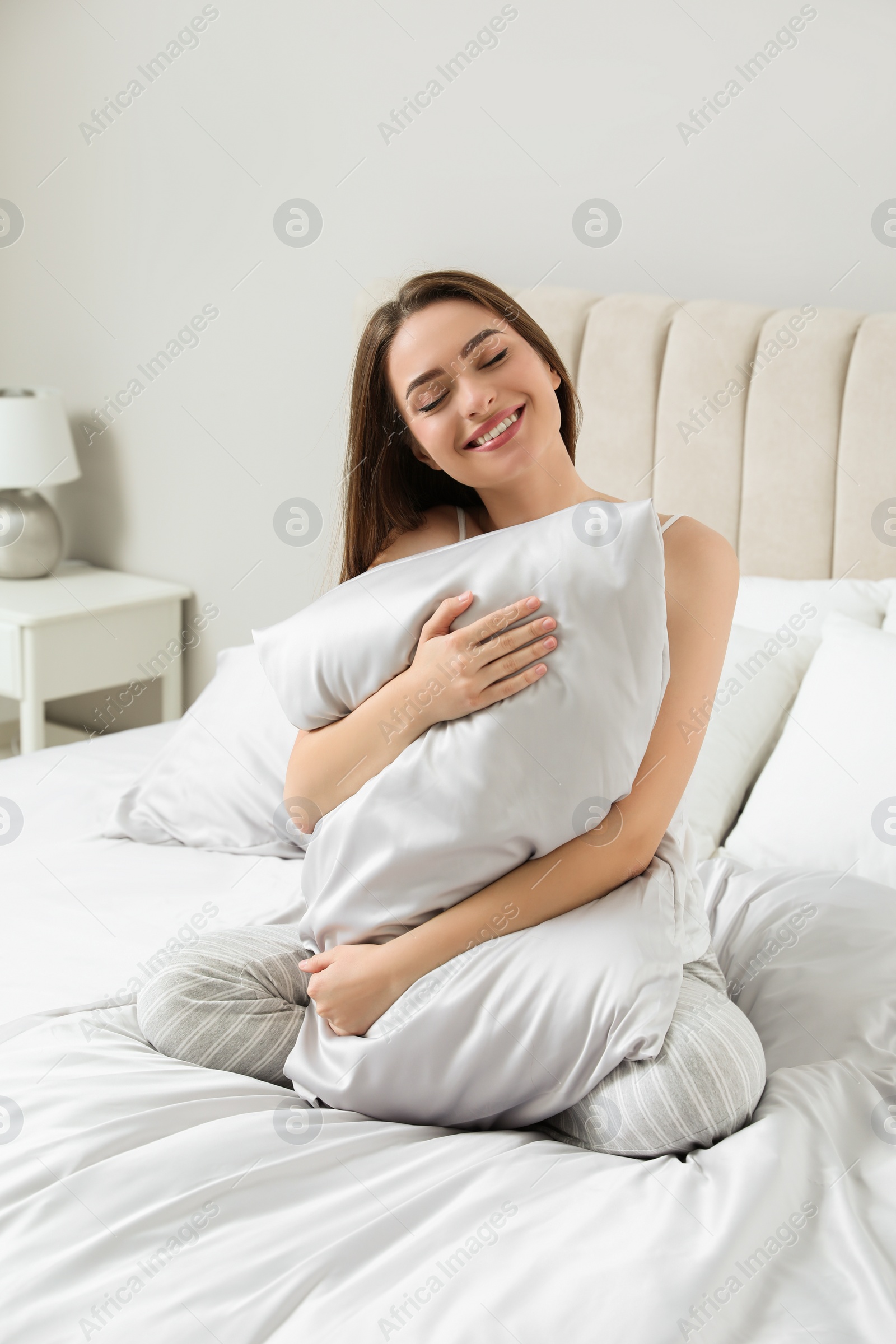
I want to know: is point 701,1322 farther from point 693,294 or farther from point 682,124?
point 682,124

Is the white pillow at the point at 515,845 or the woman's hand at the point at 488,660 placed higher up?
the woman's hand at the point at 488,660

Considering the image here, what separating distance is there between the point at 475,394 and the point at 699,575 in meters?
0.30

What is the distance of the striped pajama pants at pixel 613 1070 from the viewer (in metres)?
0.89

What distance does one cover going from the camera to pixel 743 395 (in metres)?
1.86

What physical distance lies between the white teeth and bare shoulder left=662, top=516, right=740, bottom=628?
0.20m

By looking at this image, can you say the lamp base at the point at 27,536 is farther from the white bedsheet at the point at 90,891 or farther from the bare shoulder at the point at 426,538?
the bare shoulder at the point at 426,538

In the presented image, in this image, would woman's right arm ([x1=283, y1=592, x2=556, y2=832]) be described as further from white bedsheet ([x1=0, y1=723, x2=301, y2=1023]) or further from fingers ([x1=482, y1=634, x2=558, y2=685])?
white bedsheet ([x1=0, y1=723, x2=301, y2=1023])

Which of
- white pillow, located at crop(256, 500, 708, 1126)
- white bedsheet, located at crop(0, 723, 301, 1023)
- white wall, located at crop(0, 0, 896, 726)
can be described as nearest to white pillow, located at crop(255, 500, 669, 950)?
white pillow, located at crop(256, 500, 708, 1126)

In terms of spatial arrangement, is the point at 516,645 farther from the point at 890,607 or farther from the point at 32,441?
the point at 32,441

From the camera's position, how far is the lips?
116 centimetres

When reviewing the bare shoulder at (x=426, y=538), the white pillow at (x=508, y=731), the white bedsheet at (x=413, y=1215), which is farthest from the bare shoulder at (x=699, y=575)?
the white bedsheet at (x=413, y=1215)

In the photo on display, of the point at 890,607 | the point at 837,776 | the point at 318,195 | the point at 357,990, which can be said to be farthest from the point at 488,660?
the point at 318,195

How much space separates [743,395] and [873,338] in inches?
8.7

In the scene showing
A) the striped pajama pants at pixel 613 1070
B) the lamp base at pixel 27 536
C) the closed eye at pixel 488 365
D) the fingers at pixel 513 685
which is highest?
the lamp base at pixel 27 536
